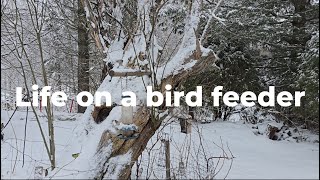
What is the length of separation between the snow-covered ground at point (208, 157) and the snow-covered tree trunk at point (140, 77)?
1.08ft

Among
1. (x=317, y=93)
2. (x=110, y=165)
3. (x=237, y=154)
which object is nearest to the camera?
(x=317, y=93)

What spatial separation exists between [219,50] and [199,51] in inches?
98.5

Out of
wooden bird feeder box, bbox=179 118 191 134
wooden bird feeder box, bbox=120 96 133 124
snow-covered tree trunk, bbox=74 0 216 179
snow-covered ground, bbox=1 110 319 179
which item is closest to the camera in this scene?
snow-covered ground, bbox=1 110 319 179

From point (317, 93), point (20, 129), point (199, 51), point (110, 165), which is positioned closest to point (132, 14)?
point (199, 51)

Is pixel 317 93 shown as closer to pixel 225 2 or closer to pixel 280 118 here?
pixel 280 118

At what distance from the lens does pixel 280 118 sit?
2.34 meters

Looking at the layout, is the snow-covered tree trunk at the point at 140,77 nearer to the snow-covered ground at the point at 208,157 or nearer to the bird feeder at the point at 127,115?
the bird feeder at the point at 127,115

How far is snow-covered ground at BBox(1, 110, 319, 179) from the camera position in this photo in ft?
5.98

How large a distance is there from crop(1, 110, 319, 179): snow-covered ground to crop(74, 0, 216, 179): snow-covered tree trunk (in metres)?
0.33

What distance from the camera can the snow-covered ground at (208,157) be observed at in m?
1.82

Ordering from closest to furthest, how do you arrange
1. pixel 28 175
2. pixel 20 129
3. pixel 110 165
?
pixel 110 165 → pixel 28 175 → pixel 20 129

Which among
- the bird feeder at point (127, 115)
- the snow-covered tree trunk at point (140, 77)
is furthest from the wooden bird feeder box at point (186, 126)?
the bird feeder at point (127, 115)

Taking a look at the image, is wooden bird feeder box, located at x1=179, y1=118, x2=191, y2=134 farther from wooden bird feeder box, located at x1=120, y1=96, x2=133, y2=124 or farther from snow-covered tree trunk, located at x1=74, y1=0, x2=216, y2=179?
wooden bird feeder box, located at x1=120, y1=96, x2=133, y2=124

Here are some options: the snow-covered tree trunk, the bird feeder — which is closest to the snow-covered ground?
the snow-covered tree trunk
